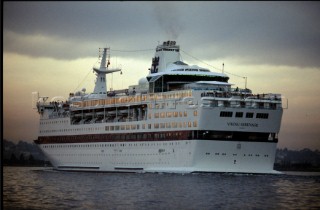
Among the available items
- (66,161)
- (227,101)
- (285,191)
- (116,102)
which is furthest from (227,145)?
(66,161)

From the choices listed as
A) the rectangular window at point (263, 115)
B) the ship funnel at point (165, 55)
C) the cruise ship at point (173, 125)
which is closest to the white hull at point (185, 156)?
the cruise ship at point (173, 125)

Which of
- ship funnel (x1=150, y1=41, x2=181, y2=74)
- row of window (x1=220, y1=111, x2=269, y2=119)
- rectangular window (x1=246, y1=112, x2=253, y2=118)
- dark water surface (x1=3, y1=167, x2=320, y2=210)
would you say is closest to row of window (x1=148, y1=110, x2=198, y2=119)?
row of window (x1=220, y1=111, x2=269, y2=119)

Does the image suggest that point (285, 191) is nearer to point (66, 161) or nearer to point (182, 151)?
→ point (182, 151)

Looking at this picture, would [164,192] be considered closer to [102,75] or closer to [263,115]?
[263,115]

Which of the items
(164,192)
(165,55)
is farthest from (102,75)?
(164,192)

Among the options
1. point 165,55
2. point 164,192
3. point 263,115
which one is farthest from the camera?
point 165,55

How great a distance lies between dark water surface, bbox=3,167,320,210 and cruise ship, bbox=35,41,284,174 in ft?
5.20

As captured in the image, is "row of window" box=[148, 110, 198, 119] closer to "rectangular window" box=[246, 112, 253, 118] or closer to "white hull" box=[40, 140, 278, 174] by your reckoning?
"white hull" box=[40, 140, 278, 174]

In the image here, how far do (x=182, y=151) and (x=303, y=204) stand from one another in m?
16.8

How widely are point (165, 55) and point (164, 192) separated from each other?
21.5m

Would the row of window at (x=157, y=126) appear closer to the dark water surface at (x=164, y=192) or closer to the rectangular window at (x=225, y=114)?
the rectangular window at (x=225, y=114)

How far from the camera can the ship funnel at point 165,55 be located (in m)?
62.2

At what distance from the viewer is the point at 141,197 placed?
40.7 m

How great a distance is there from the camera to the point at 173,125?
182 feet
